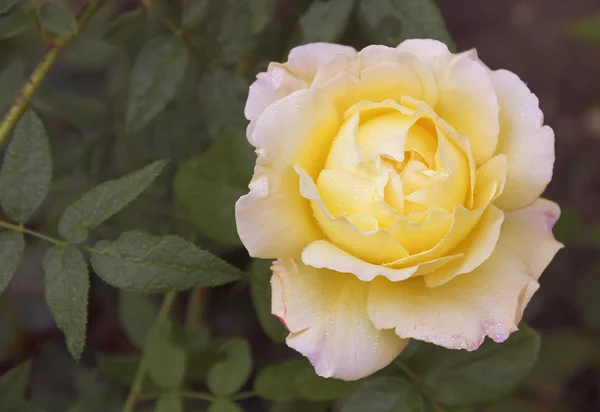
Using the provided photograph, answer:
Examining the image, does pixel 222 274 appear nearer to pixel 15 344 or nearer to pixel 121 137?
pixel 121 137

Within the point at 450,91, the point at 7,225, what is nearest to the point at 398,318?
the point at 450,91

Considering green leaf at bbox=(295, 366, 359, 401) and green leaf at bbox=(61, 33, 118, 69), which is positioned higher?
green leaf at bbox=(61, 33, 118, 69)

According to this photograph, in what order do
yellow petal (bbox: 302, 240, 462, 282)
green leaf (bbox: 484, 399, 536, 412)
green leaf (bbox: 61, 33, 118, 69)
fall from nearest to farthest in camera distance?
1. yellow petal (bbox: 302, 240, 462, 282)
2. green leaf (bbox: 61, 33, 118, 69)
3. green leaf (bbox: 484, 399, 536, 412)

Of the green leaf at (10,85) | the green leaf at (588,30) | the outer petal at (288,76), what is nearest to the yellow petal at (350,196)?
the outer petal at (288,76)

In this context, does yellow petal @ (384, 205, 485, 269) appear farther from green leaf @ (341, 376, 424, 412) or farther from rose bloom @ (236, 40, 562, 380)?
green leaf @ (341, 376, 424, 412)

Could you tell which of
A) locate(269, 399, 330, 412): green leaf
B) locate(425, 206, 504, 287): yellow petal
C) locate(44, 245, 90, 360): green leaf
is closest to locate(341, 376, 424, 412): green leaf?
locate(269, 399, 330, 412): green leaf

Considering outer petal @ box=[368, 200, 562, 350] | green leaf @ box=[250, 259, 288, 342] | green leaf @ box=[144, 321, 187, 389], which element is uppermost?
outer petal @ box=[368, 200, 562, 350]
